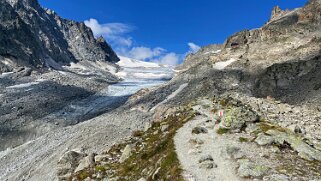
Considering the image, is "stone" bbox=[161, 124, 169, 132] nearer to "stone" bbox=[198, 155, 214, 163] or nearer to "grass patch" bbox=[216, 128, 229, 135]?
"grass patch" bbox=[216, 128, 229, 135]

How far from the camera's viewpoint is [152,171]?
28.0 metres

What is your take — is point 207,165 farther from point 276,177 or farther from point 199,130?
point 199,130

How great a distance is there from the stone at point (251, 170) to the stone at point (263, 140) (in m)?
4.10

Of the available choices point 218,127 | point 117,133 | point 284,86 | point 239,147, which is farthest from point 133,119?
point 239,147

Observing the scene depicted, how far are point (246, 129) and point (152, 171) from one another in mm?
9751

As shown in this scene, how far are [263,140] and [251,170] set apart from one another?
5626 millimetres

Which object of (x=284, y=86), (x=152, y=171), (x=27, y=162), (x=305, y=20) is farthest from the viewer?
(x=305, y=20)

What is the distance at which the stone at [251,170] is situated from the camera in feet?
→ 78.7

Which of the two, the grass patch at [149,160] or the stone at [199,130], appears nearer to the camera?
the grass patch at [149,160]

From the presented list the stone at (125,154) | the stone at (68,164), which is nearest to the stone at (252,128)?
the stone at (125,154)

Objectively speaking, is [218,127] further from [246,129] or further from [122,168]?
[122,168]

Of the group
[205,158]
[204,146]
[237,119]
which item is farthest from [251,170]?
[237,119]

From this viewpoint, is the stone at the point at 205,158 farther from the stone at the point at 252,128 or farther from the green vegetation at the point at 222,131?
the stone at the point at 252,128

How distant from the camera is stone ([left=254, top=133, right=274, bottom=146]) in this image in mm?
29139
